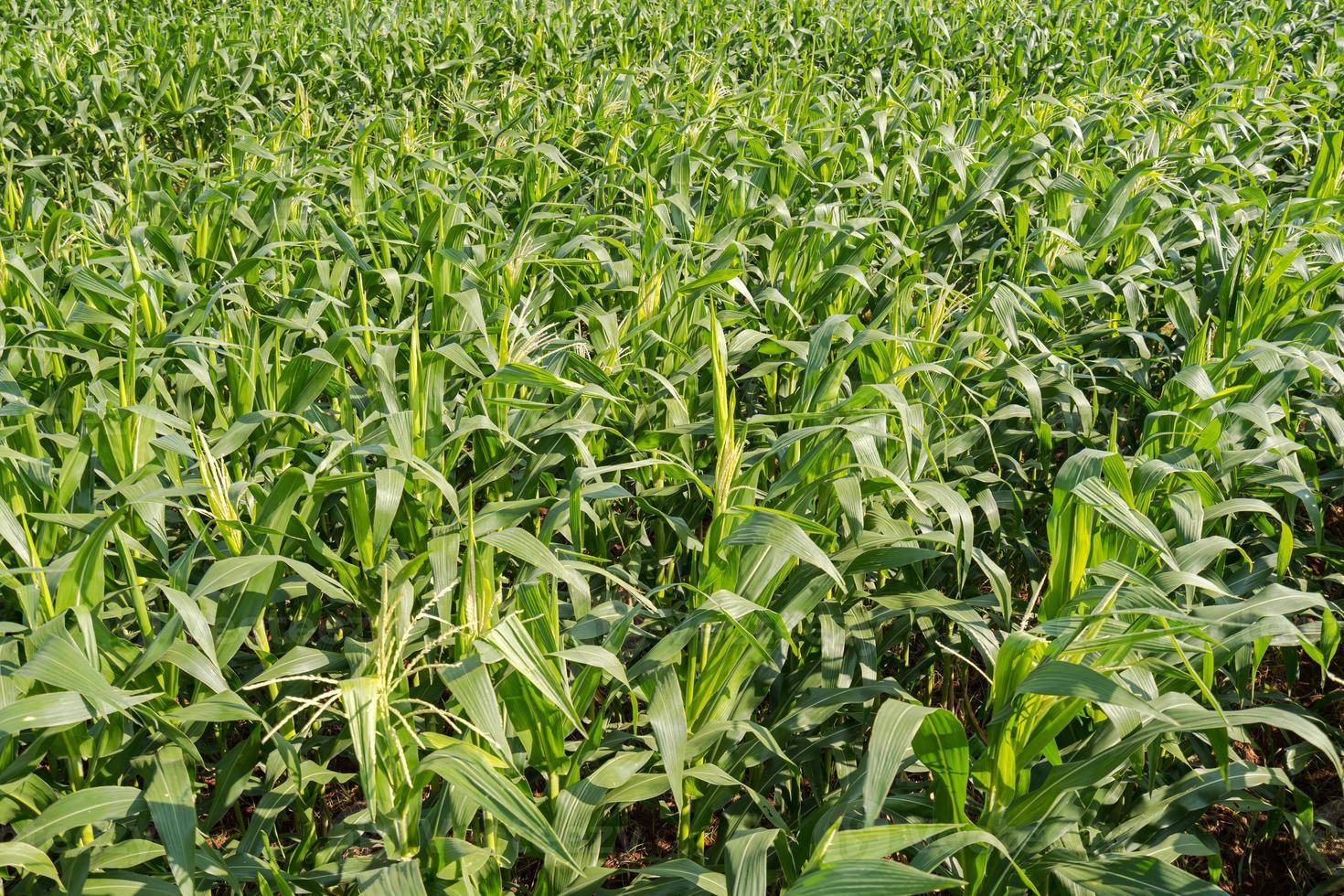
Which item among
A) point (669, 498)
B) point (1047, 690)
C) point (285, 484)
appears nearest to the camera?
point (1047, 690)

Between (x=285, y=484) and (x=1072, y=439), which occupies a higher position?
(x=285, y=484)

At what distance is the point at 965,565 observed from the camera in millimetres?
1883

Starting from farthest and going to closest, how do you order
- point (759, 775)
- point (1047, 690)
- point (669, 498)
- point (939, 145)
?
point (939, 145) < point (669, 498) < point (759, 775) < point (1047, 690)

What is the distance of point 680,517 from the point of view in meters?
2.00

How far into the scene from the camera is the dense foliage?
145 centimetres

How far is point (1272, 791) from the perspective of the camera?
78.0 inches

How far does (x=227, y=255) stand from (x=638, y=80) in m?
2.82

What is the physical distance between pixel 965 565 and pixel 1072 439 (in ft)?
2.80

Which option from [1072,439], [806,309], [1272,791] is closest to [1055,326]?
[1072,439]

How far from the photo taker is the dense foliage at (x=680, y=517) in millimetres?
1447

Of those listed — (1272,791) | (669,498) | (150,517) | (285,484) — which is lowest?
(1272,791)

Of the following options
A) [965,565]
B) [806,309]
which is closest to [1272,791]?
[965,565]

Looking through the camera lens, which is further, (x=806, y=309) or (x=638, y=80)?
(x=638, y=80)

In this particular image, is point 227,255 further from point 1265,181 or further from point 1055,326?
point 1265,181
